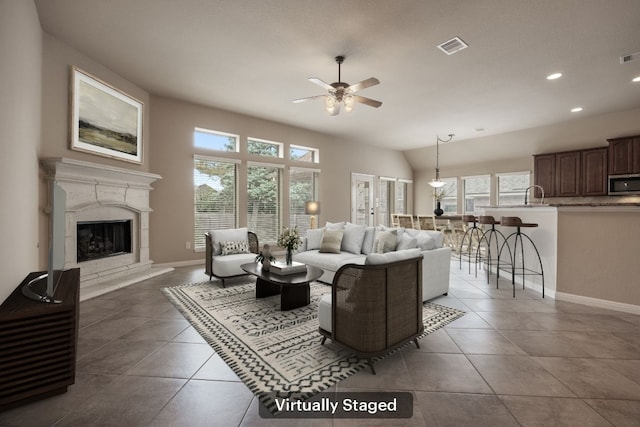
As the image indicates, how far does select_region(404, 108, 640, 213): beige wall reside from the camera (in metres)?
6.17

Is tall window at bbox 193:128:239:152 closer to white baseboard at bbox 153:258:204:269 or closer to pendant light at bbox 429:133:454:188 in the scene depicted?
white baseboard at bbox 153:258:204:269

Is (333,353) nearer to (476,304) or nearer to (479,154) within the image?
(476,304)

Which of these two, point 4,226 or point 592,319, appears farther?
point 592,319

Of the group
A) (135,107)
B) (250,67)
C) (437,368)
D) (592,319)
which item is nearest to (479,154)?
(592,319)

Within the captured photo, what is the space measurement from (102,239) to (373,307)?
14.9 ft

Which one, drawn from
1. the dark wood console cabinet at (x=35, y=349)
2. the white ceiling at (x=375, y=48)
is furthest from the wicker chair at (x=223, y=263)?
the white ceiling at (x=375, y=48)

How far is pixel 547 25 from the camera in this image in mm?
3125

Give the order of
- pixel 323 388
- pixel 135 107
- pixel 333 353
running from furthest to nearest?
1. pixel 135 107
2. pixel 333 353
3. pixel 323 388

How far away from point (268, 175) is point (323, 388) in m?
5.58

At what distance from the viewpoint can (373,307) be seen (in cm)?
209

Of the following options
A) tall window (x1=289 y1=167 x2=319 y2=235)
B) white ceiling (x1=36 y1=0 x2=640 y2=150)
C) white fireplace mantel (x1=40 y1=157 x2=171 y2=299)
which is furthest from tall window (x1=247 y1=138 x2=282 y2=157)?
white fireplace mantel (x1=40 y1=157 x2=171 y2=299)

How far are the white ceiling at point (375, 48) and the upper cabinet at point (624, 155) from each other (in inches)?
33.5

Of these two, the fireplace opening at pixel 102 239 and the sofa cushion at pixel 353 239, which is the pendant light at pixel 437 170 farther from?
the fireplace opening at pixel 102 239

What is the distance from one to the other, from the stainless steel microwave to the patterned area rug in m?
5.63
